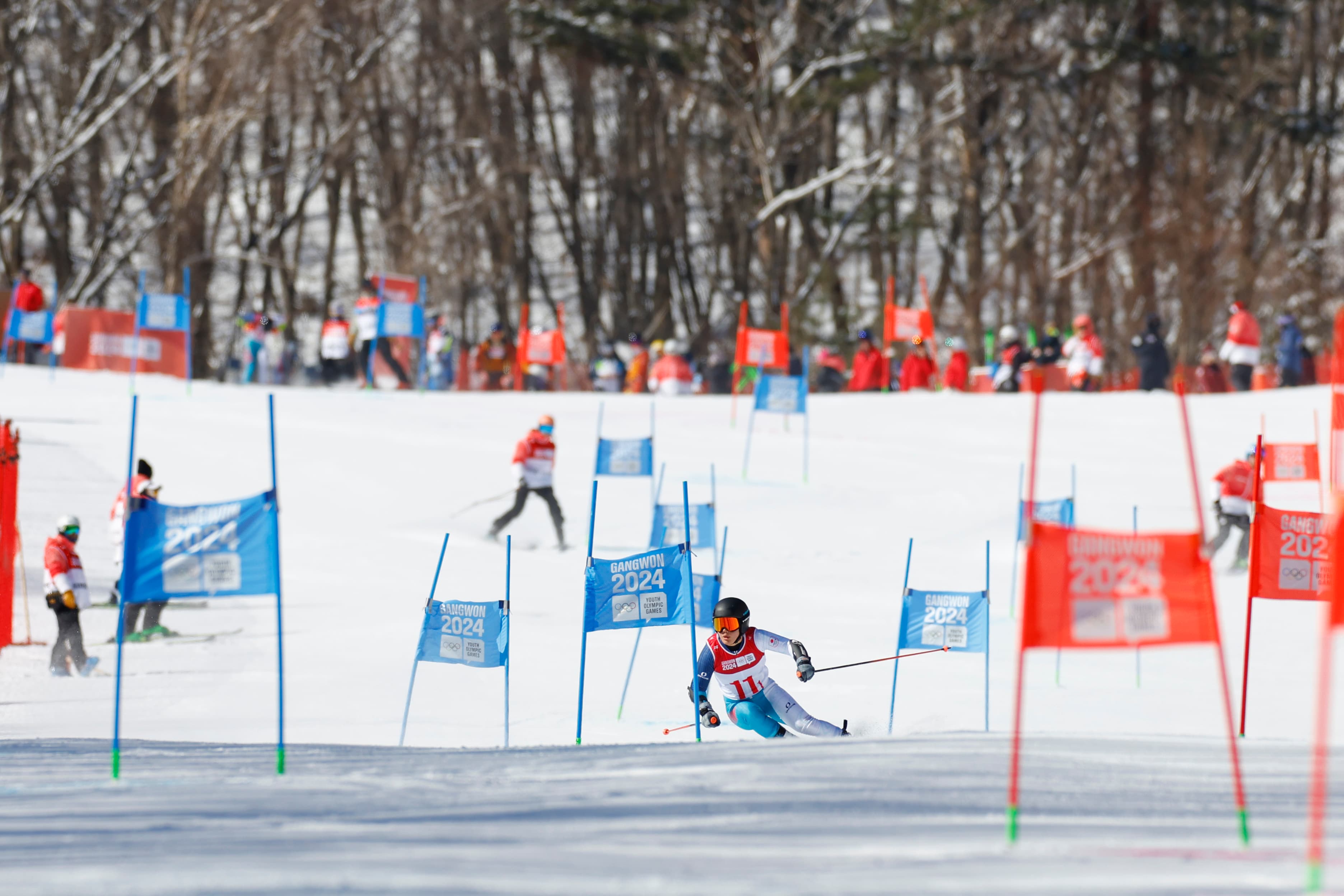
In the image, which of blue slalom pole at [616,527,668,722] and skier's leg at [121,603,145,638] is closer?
blue slalom pole at [616,527,668,722]

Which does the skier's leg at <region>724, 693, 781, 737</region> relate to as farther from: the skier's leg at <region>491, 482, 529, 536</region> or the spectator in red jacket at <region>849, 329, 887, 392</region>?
the spectator in red jacket at <region>849, 329, 887, 392</region>

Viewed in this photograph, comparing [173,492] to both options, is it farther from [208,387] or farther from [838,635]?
[838,635]

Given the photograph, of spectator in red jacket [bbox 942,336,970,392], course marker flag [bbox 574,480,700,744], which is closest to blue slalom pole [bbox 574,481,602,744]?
course marker flag [bbox 574,480,700,744]

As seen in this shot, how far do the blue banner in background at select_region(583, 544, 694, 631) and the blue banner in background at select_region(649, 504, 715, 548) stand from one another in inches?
151

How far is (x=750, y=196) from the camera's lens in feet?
124

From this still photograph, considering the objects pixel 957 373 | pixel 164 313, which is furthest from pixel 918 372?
pixel 164 313

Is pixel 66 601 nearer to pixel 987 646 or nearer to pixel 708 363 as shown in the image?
pixel 987 646

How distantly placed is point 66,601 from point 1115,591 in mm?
9310

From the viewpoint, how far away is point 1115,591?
5.41 metres

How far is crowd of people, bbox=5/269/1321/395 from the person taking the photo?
25.1m

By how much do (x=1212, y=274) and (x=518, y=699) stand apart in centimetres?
3026

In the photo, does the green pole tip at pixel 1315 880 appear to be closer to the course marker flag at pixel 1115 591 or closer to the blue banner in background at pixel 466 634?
the course marker flag at pixel 1115 591

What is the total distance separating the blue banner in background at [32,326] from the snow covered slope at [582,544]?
25.2 inches

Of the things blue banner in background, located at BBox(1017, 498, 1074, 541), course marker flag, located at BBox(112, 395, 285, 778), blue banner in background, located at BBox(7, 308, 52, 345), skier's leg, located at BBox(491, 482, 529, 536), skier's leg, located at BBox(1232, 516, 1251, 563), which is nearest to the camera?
course marker flag, located at BBox(112, 395, 285, 778)
